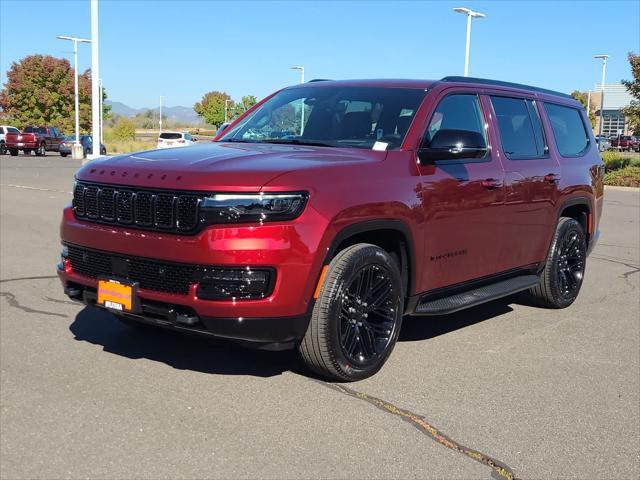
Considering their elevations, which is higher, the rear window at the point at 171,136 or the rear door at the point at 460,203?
the rear window at the point at 171,136

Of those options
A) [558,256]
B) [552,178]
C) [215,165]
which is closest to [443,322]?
[558,256]

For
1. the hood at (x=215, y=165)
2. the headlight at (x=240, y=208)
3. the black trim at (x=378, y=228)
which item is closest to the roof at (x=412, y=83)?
the hood at (x=215, y=165)

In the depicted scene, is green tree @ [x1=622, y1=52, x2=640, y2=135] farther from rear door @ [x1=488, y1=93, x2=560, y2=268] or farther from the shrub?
rear door @ [x1=488, y1=93, x2=560, y2=268]

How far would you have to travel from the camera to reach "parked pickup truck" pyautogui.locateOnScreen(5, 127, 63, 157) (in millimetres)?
45844

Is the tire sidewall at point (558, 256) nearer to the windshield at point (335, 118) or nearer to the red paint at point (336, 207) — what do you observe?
the red paint at point (336, 207)

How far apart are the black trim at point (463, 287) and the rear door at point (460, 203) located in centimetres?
4

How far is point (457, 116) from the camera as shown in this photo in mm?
5527

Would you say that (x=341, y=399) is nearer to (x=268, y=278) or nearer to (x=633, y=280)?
(x=268, y=278)

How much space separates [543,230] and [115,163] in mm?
3699

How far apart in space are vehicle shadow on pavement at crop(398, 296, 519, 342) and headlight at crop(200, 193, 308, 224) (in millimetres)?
2125

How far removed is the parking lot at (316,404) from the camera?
349cm

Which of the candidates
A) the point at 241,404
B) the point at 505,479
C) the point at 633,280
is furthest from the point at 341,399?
the point at 633,280

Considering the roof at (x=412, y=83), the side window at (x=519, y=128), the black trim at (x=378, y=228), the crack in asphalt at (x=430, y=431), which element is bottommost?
the crack in asphalt at (x=430, y=431)

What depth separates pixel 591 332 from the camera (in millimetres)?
6098
